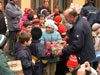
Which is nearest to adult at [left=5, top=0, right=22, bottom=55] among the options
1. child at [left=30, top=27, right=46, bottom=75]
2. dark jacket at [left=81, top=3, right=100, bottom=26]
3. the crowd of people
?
the crowd of people

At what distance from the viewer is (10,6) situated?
6.97 m

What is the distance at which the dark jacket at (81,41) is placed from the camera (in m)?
4.02

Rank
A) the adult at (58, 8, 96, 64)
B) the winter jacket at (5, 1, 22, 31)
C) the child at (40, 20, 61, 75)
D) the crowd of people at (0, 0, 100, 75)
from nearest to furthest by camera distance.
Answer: the crowd of people at (0, 0, 100, 75), the adult at (58, 8, 96, 64), the child at (40, 20, 61, 75), the winter jacket at (5, 1, 22, 31)

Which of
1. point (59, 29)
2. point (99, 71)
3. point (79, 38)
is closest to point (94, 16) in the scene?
point (59, 29)

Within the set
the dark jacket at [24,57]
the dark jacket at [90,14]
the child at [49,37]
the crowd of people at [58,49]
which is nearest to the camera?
the crowd of people at [58,49]

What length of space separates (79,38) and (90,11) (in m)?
3.38

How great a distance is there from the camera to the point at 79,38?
4.00 meters

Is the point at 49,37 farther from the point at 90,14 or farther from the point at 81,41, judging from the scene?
the point at 90,14

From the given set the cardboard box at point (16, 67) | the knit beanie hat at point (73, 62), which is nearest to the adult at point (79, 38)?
the knit beanie hat at point (73, 62)

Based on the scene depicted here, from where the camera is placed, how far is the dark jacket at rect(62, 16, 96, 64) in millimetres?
4016

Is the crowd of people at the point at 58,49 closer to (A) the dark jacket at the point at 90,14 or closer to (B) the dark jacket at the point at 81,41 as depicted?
(B) the dark jacket at the point at 81,41

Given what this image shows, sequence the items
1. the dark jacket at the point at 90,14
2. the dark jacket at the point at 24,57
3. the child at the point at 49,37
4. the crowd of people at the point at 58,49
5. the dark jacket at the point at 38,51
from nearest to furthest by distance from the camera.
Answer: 1. the crowd of people at the point at 58,49
2. the dark jacket at the point at 24,57
3. the dark jacket at the point at 38,51
4. the child at the point at 49,37
5. the dark jacket at the point at 90,14

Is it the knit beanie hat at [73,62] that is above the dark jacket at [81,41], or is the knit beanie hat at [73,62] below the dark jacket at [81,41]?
below

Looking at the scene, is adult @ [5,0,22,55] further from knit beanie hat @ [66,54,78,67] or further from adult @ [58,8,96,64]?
knit beanie hat @ [66,54,78,67]
